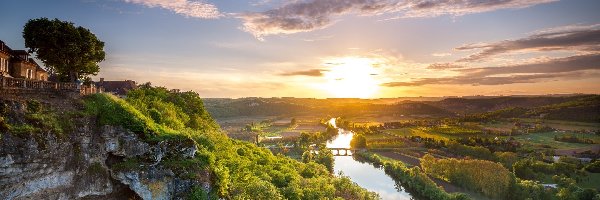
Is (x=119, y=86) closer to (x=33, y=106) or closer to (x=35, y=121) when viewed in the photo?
(x=33, y=106)

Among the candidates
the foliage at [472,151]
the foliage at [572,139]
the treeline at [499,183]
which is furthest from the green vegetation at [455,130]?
the treeline at [499,183]

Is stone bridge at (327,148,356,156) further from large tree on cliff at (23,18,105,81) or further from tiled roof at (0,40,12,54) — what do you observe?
tiled roof at (0,40,12,54)

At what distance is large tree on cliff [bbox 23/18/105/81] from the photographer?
109 feet

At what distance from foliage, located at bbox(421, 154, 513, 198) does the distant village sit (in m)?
65.4

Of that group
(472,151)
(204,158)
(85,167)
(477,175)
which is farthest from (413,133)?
(85,167)

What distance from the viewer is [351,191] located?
53.1 m

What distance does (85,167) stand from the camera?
26156 mm

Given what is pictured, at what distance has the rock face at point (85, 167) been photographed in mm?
22188

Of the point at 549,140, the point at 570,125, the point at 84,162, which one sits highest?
the point at 84,162

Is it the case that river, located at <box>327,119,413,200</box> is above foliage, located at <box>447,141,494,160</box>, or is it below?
below

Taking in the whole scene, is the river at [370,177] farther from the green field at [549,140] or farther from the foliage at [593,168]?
the green field at [549,140]

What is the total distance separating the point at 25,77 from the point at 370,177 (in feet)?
260

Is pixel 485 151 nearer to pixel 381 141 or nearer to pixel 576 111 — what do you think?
pixel 381 141

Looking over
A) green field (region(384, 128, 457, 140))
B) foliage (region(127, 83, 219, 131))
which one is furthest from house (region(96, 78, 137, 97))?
A: green field (region(384, 128, 457, 140))
